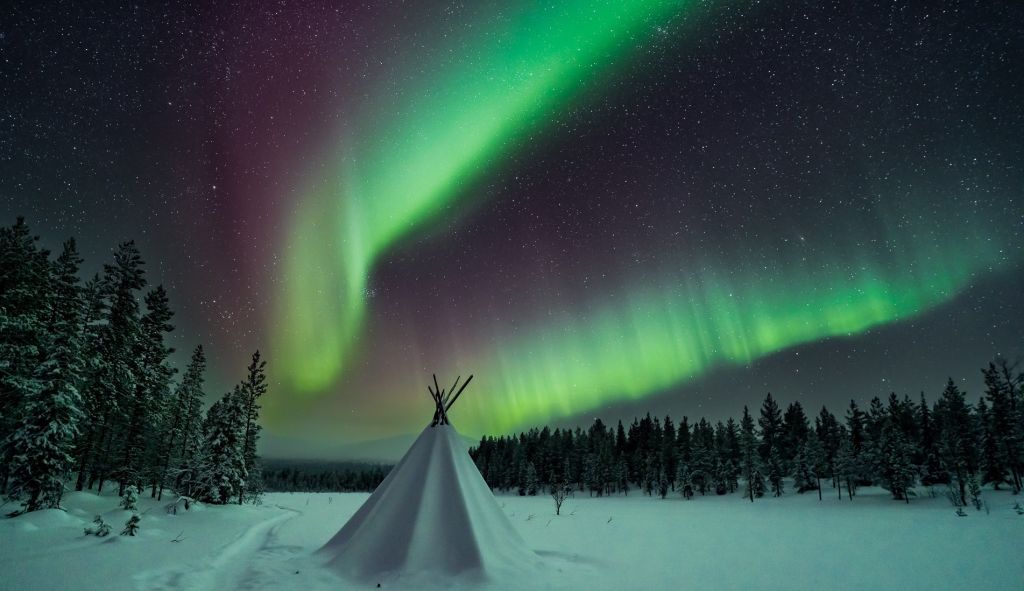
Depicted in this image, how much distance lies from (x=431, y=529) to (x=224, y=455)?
25297 mm

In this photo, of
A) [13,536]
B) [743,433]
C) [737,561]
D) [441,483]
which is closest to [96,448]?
[13,536]

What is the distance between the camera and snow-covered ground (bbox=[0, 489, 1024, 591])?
10023 millimetres

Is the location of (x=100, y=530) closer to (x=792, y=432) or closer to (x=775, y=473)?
(x=775, y=473)

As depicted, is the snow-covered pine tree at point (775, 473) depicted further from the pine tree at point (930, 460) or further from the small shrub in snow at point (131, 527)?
the small shrub in snow at point (131, 527)

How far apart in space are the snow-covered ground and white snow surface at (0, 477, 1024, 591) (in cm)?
5

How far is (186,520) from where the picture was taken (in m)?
20.0

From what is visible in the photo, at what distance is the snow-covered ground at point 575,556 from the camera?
10.0 metres

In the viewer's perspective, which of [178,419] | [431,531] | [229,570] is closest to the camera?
[229,570]

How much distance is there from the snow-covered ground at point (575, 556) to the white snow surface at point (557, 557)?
47mm

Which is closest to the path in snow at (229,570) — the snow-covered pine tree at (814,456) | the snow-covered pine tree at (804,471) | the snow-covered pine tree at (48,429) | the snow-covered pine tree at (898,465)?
the snow-covered pine tree at (48,429)

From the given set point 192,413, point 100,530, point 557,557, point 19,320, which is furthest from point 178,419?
point 557,557

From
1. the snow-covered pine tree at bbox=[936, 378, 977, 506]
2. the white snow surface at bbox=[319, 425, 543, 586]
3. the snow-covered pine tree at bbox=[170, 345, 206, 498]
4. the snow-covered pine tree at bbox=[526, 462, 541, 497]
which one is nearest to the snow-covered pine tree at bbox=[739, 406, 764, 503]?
the snow-covered pine tree at bbox=[936, 378, 977, 506]

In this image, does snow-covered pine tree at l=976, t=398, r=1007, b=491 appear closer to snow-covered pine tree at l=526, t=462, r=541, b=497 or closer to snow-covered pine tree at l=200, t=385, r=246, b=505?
snow-covered pine tree at l=526, t=462, r=541, b=497

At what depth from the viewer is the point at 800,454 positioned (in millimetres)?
59719
